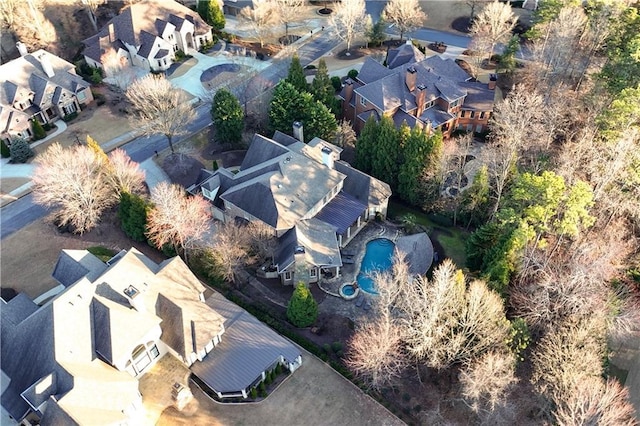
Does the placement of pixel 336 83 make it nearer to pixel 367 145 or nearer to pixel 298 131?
pixel 298 131

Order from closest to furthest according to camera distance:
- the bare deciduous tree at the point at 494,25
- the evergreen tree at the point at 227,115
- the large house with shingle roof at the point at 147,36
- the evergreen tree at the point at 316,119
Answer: the evergreen tree at the point at 316,119
the evergreen tree at the point at 227,115
the bare deciduous tree at the point at 494,25
the large house with shingle roof at the point at 147,36

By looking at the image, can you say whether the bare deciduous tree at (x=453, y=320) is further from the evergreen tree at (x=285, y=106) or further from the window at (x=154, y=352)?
the evergreen tree at (x=285, y=106)

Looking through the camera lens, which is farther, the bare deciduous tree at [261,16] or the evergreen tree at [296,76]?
the bare deciduous tree at [261,16]

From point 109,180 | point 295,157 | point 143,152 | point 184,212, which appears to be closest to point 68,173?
point 109,180

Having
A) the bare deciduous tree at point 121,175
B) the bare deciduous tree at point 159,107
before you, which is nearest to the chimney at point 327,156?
the bare deciduous tree at point 159,107

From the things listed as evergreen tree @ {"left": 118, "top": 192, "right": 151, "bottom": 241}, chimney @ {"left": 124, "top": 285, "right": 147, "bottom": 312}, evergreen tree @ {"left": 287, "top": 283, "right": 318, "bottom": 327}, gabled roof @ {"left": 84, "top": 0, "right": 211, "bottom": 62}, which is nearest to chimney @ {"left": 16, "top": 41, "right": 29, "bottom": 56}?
gabled roof @ {"left": 84, "top": 0, "right": 211, "bottom": 62}

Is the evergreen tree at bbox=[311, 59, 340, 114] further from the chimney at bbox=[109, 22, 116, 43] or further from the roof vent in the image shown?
the chimney at bbox=[109, 22, 116, 43]
